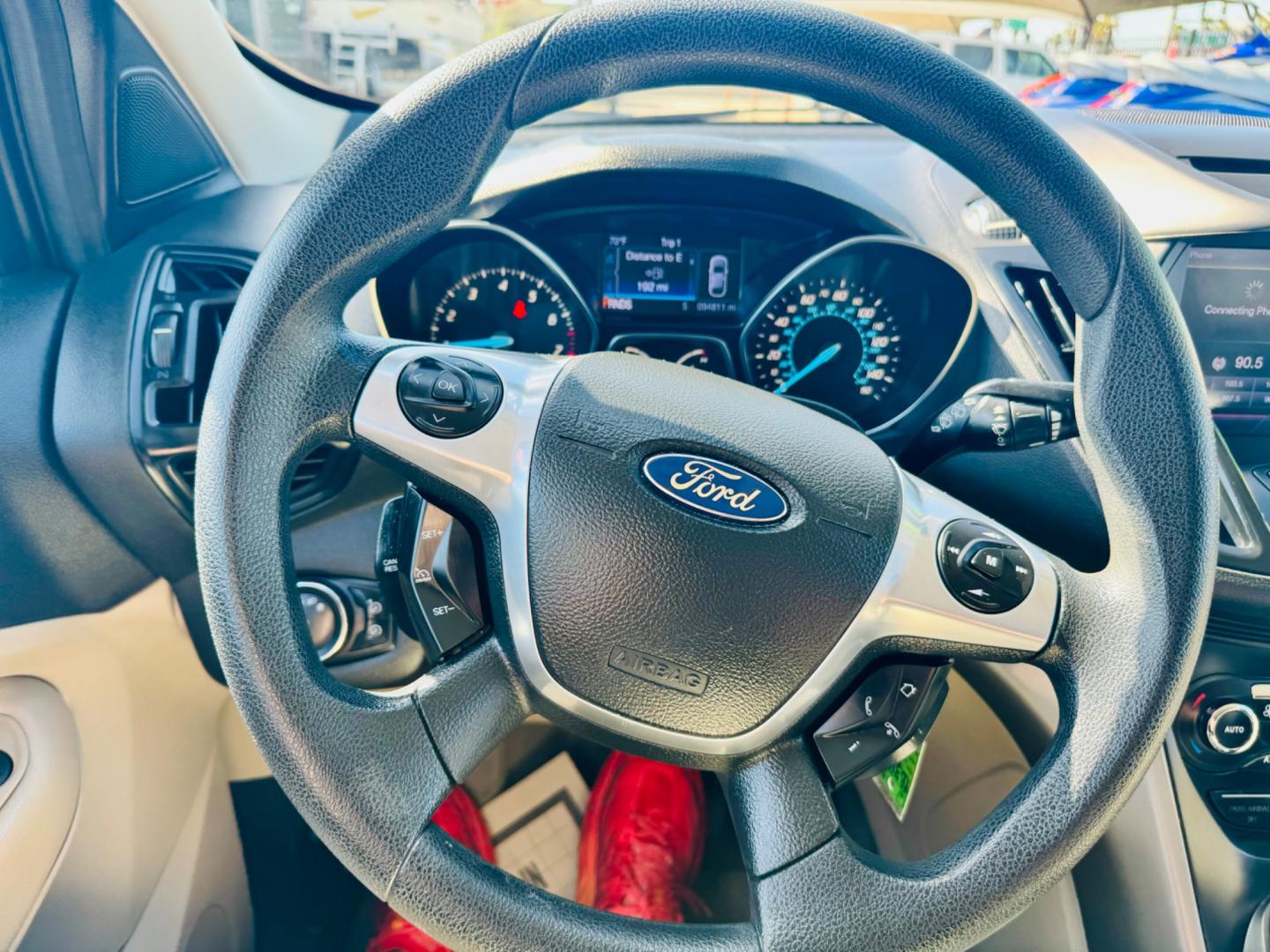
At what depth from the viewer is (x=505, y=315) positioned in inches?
44.9

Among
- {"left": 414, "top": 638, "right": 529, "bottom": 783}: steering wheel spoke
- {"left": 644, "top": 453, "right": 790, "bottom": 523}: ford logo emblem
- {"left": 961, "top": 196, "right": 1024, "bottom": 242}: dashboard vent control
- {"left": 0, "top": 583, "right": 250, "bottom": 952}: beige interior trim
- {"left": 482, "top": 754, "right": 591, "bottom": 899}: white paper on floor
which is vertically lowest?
{"left": 482, "top": 754, "right": 591, "bottom": 899}: white paper on floor

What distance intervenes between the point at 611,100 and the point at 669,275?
220 millimetres

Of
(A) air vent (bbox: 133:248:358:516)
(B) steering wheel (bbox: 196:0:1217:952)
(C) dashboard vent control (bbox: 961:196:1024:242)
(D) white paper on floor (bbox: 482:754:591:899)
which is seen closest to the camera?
(B) steering wheel (bbox: 196:0:1217:952)

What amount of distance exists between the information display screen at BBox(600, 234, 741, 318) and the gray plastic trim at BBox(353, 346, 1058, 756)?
48cm

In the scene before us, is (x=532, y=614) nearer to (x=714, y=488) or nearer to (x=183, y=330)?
(x=714, y=488)

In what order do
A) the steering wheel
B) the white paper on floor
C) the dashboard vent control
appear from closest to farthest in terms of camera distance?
1. the steering wheel
2. the dashboard vent control
3. the white paper on floor

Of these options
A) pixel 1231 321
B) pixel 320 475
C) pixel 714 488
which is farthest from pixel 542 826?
pixel 1231 321

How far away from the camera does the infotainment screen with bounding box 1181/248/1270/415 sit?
1168mm

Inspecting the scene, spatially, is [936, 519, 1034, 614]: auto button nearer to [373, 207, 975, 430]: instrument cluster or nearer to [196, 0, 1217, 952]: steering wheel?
[196, 0, 1217, 952]: steering wheel

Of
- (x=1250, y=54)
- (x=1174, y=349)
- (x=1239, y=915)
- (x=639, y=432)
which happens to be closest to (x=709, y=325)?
(x=639, y=432)

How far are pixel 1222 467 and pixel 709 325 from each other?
2.05 ft

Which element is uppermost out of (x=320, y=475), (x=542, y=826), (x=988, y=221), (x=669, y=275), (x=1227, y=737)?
(x=988, y=221)

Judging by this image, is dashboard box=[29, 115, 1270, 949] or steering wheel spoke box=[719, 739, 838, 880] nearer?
steering wheel spoke box=[719, 739, 838, 880]

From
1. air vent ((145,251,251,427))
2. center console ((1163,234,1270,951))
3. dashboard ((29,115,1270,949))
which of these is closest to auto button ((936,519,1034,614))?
dashboard ((29,115,1270,949))
